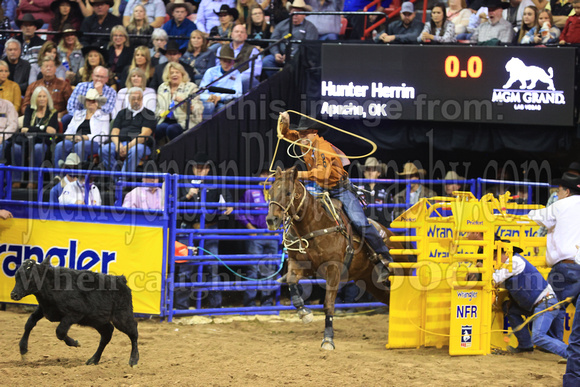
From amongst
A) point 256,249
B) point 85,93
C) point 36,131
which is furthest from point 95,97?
point 256,249

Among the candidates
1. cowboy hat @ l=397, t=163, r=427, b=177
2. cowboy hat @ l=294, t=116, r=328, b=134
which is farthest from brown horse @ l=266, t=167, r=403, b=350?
cowboy hat @ l=397, t=163, r=427, b=177

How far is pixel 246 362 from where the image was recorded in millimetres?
7773

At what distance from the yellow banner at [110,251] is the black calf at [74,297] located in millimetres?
2624

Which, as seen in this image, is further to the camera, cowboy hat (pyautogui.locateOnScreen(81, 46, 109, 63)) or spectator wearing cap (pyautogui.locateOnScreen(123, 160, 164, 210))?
cowboy hat (pyautogui.locateOnScreen(81, 46, 109, 63))

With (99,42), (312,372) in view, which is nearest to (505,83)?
(312,372)

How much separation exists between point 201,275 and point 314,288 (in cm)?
193

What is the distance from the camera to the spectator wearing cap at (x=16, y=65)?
534 inches

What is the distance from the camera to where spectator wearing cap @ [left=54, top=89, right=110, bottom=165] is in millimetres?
11492

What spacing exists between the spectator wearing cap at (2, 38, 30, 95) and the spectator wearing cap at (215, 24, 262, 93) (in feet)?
11.6

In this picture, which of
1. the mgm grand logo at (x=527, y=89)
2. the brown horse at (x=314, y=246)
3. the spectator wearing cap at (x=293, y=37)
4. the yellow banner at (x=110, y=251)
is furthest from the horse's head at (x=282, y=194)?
the mgm grand logo at (x=527, y=89)

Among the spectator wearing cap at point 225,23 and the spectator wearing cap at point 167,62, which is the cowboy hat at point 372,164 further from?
the spectator wearing cap at point 225,23

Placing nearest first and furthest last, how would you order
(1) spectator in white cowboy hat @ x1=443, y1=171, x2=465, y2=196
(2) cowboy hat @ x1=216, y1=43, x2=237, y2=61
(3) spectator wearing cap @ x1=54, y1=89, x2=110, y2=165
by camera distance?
(1) spectator in white cowboy hat @ x1=443, y1=171, x2=465, y2=196
(3) spectator wearing cap @ x1=54, y1=89, x2=110, y2=165
(2) cowboy hat @ x1=216, y1=43, x2=237, y2=61

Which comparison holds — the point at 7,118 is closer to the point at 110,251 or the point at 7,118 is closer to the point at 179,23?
the point at 110,251

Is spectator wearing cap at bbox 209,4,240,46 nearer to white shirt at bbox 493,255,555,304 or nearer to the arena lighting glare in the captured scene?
the arena lighting glare
